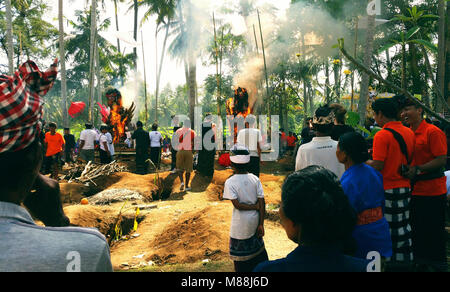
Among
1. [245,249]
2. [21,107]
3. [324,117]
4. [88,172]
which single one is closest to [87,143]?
[88,172]

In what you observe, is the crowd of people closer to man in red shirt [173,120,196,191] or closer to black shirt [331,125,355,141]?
black shirt [331,125,355,141]

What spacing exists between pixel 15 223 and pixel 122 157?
14154 millimetres

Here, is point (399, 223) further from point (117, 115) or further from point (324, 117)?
point (117, 115)

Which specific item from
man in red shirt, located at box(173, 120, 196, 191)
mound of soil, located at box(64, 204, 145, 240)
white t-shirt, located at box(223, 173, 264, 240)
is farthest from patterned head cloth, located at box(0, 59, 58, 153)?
man in red shirt, located at box(173, 120, 196, 191)

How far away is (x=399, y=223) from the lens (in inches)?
112

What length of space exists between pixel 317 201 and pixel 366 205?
136 centimetres

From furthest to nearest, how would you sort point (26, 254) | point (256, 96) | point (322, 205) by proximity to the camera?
point (256, 96) < point (322, 205) < point (26, 254)

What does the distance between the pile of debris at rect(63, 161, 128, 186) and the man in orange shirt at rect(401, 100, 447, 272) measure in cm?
864

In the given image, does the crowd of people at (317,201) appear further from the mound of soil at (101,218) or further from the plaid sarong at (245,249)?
the mound of soil at (101,218)

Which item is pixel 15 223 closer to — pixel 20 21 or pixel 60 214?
pixel 60 214

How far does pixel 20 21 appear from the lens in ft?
75.4

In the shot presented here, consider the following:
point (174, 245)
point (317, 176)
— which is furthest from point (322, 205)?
point (174, 245)

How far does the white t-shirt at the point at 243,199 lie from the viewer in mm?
3230

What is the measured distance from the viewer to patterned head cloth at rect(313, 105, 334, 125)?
340cm
